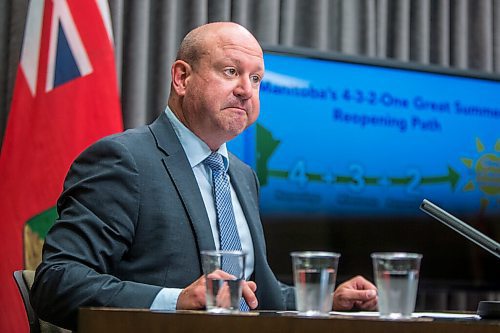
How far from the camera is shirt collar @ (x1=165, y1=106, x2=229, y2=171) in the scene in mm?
2115

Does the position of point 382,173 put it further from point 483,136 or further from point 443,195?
point 483,136

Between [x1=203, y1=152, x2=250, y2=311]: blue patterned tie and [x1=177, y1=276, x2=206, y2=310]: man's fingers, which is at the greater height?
[x1=203, y1=152, x2=250, y2=311]: blue patterned tie

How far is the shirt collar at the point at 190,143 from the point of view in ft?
6.94

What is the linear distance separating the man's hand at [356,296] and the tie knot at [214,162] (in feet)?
1.65

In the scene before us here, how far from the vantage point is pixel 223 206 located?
2100mm

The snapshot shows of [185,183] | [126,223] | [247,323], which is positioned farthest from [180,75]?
[247,323]

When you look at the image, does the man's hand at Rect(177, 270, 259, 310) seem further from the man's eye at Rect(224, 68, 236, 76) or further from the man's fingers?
the man's eye at Rect(224, 68, 236, 76)

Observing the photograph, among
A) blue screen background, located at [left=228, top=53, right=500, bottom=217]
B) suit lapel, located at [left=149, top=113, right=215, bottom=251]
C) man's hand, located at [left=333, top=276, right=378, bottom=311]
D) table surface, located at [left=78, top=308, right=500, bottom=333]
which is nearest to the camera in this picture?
table surface, located at [left=78, top=308, right=500, bottom=333]

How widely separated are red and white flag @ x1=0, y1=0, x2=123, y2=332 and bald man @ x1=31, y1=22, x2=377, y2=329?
1.74ft

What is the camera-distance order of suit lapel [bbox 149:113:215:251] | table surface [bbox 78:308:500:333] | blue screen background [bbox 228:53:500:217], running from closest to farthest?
table surface [bbox 78:308:500:333], suit lapel [bbox 149:113:215:251], blue screen background [bbox 228:53:500:217]

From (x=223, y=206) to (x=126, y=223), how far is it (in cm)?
31

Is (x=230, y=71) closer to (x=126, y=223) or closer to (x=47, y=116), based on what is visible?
(x=126, y=223)

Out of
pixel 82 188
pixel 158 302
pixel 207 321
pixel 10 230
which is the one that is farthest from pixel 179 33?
pixel 207 321

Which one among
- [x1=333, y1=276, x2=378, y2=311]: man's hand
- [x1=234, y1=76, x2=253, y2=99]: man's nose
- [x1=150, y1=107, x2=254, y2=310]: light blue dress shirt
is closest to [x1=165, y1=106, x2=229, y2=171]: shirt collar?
[x1=150, y1=107, x2=254, y2=310]: light blue dress shirt
